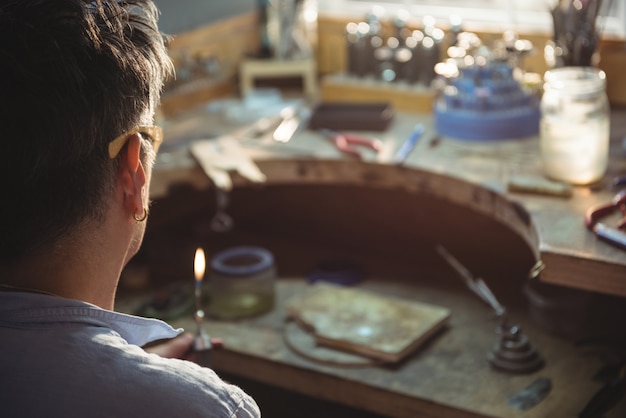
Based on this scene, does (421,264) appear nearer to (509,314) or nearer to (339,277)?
(339,277)

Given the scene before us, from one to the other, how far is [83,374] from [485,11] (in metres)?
2.15

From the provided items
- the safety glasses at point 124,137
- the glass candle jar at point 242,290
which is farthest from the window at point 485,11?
the safety glasses at point 124,137

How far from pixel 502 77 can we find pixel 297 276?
2.45ft

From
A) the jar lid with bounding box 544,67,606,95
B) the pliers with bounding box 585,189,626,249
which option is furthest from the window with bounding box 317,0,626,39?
the pliers with bounding box 585,189,626,249

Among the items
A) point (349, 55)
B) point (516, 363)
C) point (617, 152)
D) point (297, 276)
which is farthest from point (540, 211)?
point (349, 55)

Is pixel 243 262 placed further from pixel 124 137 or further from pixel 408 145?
pixel 124 137

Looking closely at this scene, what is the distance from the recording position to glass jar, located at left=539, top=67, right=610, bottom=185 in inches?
77.5

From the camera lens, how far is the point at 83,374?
1083mm

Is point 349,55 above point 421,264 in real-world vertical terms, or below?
above

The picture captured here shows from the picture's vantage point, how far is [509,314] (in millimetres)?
2168

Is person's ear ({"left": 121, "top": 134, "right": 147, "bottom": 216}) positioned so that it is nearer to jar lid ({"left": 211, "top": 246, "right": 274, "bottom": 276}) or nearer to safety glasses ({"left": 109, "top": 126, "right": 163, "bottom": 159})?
safety glasses ({"left": 109, "top": 126, "right": 163, "bottom": 159})

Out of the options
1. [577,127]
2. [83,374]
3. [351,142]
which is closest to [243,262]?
[351,142]

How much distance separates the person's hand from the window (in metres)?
Answer: 1.40

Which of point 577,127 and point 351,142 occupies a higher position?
point 577,127
